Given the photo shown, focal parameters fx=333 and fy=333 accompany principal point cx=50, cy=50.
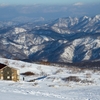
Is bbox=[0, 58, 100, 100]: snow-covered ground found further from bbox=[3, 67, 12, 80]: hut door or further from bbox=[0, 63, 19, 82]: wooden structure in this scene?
bbox=[3, 67, 12, 80]: hut door

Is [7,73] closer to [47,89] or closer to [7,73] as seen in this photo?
[7,73]

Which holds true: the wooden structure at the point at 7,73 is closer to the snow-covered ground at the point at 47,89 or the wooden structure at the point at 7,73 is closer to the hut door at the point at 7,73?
the hut door at the point at 7,73

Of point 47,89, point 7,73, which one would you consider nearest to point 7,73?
point 7,73

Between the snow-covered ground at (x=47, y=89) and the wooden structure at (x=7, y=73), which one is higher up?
the wooden structure at (x=7, y=73)

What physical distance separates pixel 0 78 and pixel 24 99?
23236mm

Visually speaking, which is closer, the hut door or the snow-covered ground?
the snow-covered ground

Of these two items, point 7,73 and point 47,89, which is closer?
point 47,89

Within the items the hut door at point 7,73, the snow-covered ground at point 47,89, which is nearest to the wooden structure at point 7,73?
the hut door at point 7,73

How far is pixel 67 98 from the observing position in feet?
86.1

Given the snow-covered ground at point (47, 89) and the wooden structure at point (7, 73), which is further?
the wooden structure at point (7, 73)

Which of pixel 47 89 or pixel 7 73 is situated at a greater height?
pixel 7 73

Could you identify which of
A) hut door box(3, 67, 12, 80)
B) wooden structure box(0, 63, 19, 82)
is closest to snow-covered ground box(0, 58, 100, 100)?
wooden structure box(0, 63, 19, 82)

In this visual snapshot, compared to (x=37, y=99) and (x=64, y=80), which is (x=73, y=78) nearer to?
(x=64, y=80)

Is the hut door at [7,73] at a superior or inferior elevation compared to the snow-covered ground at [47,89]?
superior
